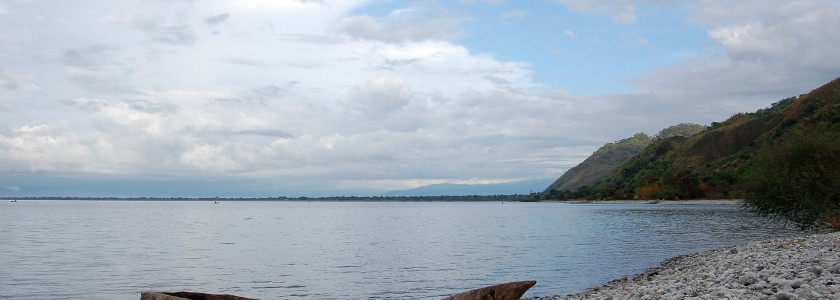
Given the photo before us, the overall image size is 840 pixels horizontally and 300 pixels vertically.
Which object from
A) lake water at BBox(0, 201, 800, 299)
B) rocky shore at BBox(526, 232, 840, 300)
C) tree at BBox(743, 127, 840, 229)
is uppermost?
tree at BBox(743, 127, 840, 229)

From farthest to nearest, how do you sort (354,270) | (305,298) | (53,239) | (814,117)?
(814,117) → (53,239) → (354,270) → (305,298)

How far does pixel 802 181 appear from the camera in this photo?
4328 centimetres

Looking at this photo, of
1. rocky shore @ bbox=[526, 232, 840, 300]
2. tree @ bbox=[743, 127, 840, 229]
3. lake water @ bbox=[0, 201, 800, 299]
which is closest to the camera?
rocky shore @ bbox=[526, 232, 840, 300]

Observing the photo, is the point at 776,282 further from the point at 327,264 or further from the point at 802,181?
the point at 802,181

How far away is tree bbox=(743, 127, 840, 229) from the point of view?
43125 millimetres

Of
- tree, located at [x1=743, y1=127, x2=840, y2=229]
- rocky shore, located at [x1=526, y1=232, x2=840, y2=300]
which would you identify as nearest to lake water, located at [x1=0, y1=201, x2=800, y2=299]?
tree, located at [x1=743, y1=127, x2=840, y2=229]

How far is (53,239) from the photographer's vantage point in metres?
59.7

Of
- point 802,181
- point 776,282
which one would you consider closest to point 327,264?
point 776,282

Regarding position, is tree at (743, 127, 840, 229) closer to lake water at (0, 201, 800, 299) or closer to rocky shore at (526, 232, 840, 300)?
lake water at (0, 201, 800, 299)

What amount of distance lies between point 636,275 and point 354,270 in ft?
50.7

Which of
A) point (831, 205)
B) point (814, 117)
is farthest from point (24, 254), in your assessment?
point (814, 117)

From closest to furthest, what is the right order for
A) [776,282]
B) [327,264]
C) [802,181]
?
1. [776,282]
2. [327,264]
3. [802,181]

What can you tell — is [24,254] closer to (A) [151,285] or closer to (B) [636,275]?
(A) [151,285]

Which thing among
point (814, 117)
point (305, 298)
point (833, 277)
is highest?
point (814, 117)
